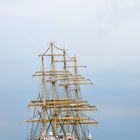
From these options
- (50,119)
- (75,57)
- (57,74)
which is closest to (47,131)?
(50,119)

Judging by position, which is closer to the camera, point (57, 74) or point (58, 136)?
point (58, 136)

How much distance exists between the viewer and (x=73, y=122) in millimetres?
149750

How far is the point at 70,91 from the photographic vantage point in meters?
148

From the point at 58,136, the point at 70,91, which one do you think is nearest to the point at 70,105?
the point at 70,91

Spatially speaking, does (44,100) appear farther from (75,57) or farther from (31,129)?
(75,57)

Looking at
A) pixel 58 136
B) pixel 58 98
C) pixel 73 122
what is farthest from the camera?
pixel 73 122

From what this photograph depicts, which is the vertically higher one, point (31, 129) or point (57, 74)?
point (57, 74)

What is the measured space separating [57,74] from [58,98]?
451 cm

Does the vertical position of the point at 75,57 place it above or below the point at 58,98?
above

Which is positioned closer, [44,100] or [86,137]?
[44,100]

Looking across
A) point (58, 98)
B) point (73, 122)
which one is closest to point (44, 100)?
point (58, 98)

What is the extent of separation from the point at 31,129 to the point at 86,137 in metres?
13.6

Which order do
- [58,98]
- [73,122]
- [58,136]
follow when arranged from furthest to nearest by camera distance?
[73,122] → [58,98] → [58,136]

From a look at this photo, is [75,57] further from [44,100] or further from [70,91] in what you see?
[44,100]
